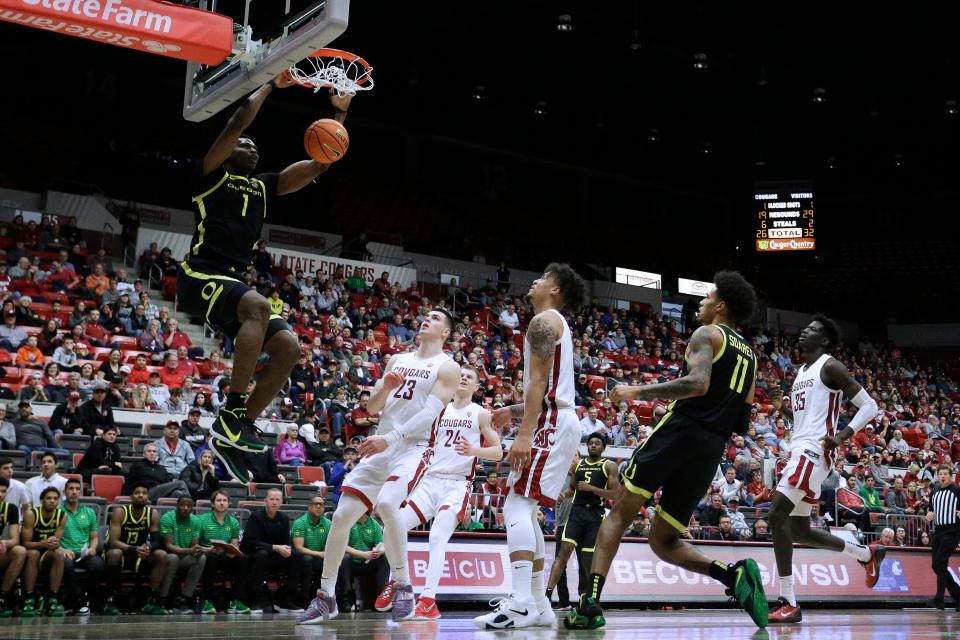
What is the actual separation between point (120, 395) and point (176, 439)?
2.50 metres

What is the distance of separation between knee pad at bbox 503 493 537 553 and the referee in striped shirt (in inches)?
388

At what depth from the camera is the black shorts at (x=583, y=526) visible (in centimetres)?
1143

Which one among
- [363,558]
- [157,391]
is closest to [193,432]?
[157,391]

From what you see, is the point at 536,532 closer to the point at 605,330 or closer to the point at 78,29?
the point at 78,29

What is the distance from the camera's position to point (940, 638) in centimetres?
650

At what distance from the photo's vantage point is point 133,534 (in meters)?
11.0

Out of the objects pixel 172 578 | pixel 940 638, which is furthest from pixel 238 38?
pixel 940 638

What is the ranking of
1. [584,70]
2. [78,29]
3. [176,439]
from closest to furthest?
[78,29] → [176,439] → [584,70]

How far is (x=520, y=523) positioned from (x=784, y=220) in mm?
25765

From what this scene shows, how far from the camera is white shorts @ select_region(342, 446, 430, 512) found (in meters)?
8.06

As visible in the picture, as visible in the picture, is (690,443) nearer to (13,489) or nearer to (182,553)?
(182,553)

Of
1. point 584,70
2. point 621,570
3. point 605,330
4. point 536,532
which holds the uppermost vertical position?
point 584,70

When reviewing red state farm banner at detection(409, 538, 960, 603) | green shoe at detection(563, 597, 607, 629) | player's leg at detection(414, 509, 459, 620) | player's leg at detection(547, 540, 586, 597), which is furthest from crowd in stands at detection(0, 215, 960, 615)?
green shoe at detection(563, 597, 607, 629)

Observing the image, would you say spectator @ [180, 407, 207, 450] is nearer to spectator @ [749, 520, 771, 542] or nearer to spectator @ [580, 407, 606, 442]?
spectator @ [580, 407, 606, 442]
